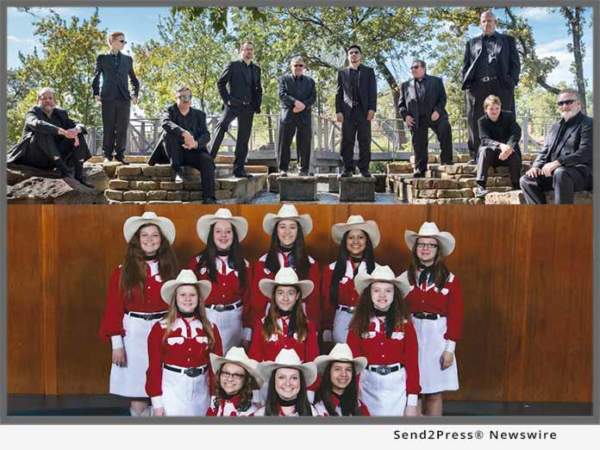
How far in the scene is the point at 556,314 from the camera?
13.8ft

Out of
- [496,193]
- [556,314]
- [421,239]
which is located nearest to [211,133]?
[421,239]

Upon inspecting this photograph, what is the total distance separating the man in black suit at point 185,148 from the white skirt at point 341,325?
0.99 m

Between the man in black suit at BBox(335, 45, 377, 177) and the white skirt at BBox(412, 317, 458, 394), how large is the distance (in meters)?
0.95

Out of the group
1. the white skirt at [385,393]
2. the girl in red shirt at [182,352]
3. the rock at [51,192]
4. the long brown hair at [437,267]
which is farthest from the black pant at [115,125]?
the white skirt at [385,393]

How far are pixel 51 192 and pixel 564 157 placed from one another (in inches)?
108

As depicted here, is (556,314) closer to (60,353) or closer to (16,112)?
(60,353)

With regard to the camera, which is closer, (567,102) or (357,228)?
(567,102)

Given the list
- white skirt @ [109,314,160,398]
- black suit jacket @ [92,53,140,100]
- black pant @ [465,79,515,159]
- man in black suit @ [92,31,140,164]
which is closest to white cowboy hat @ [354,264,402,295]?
black pant @ [465,79,515,159]

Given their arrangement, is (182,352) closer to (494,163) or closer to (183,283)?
(183,283)

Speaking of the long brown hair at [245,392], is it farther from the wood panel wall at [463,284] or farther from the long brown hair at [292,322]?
the wood panel wall at [463,284]

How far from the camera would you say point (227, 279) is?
4.20 metres

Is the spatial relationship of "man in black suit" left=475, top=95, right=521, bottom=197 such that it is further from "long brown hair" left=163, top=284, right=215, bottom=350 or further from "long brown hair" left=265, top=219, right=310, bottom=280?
"long brown hair" left=163, top=284, right=215, bottom=350

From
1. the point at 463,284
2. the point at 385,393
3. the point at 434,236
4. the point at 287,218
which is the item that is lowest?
the point at 385,393

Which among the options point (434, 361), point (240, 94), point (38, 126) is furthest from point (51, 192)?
point (434, 361)
